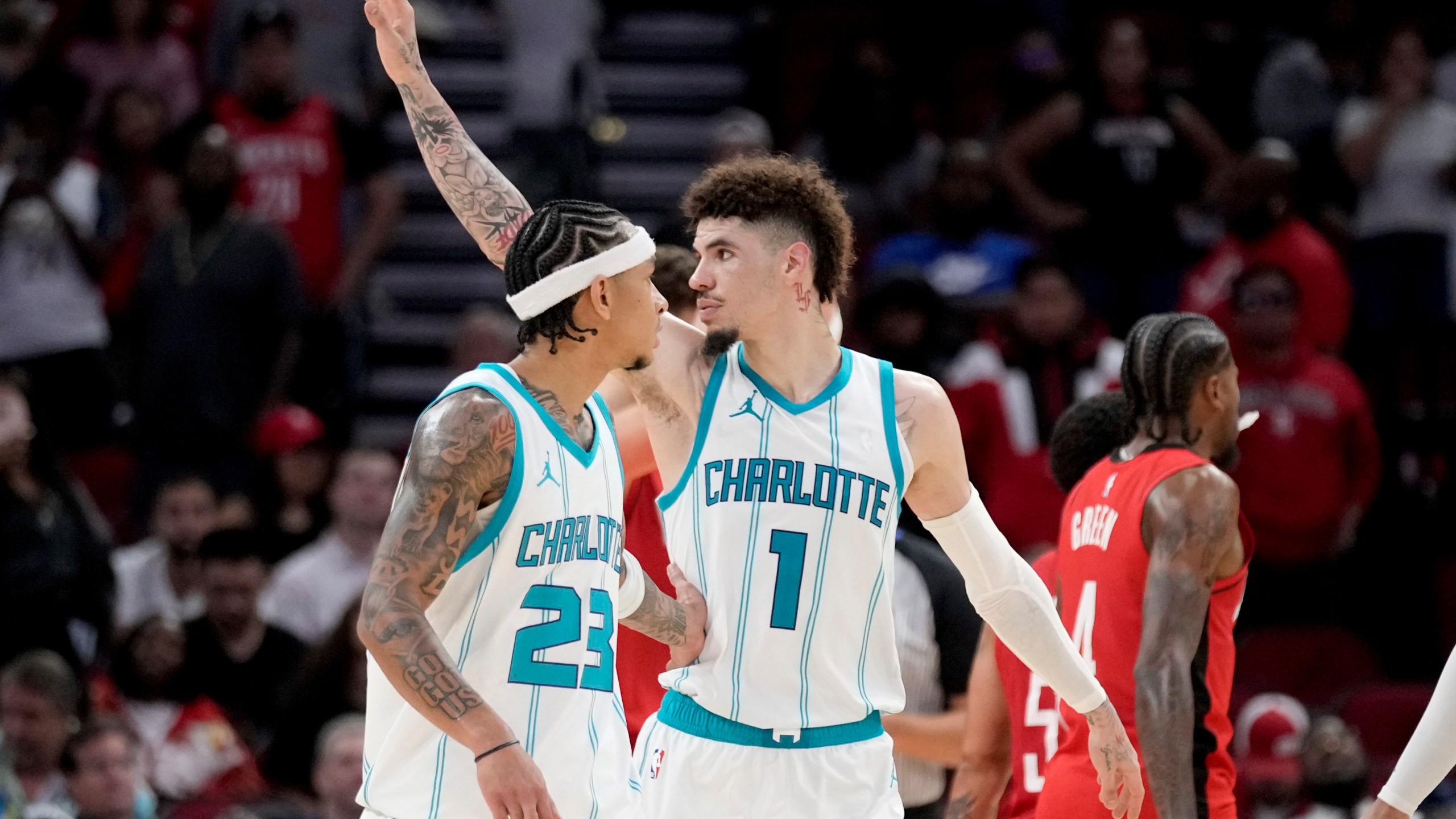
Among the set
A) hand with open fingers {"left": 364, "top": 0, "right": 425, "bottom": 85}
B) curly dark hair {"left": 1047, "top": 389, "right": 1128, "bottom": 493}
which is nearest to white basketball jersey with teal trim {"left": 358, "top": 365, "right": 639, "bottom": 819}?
hand with open fingers {"left": 364, "top": 0, "right": 425, "bottom": 85}

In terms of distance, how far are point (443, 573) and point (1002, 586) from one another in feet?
4.97

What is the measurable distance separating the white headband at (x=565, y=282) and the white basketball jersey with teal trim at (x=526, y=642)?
16 cm

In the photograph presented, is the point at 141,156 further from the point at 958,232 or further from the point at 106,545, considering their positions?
the point at 958,232

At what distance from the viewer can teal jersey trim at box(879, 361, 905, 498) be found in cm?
463

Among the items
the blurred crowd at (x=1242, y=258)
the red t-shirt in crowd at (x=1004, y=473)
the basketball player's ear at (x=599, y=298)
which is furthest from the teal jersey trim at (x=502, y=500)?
the red t-shirt in crowd at (x=1004, y=473)

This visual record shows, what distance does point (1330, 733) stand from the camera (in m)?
7.76

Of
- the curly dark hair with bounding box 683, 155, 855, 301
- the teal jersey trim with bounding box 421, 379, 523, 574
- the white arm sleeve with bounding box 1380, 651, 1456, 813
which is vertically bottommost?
the white arm sleeve with bounding box 1380, 651, 1456, 813

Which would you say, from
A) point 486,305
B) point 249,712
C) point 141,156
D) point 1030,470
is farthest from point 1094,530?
point 141,156

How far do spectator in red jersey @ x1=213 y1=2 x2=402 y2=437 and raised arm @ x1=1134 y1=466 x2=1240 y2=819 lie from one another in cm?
721

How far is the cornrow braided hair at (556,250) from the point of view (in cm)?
422

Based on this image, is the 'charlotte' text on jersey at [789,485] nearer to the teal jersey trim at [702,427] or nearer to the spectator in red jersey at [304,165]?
the teal jersey trim at [702,427]

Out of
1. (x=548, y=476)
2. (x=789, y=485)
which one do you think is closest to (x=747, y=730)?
(x=789, y=485)

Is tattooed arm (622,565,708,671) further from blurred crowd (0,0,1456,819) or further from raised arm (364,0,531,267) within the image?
blurred crowd (0,0,1456,819)

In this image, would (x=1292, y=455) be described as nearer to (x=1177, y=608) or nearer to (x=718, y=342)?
(x=1177, y=608)
